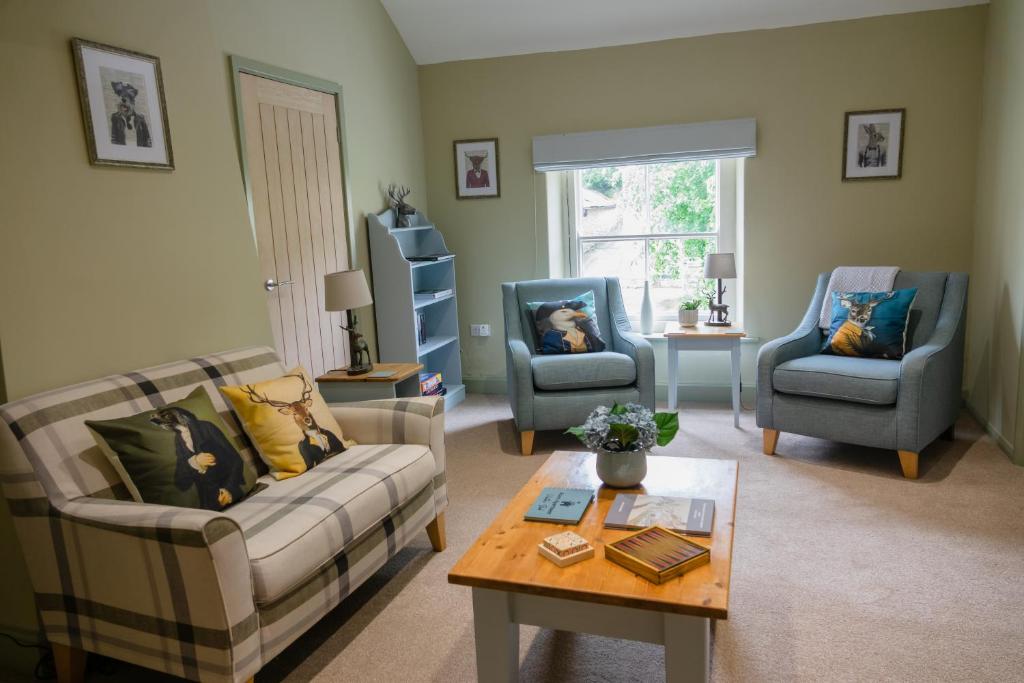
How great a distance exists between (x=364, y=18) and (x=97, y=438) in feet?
10.5

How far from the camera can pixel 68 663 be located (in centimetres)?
203

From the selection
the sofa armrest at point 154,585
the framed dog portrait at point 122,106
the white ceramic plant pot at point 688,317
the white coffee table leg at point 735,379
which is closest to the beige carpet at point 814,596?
the sofa armrest at point 154,585

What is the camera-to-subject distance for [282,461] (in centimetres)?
244

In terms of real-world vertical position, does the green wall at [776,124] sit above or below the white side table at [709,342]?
above

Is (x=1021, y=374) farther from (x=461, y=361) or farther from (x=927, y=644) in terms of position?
(x=461, y=361)

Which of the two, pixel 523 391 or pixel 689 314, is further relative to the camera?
pixel 689 314

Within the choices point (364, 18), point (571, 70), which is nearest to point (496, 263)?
point (571, 70)

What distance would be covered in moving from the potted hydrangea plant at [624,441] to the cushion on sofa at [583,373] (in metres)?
1.53

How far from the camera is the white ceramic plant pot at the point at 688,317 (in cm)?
434

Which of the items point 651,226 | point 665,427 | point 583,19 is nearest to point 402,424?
point 665,427

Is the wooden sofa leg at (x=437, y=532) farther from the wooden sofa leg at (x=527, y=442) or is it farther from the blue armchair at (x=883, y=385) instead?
the blue armchair at (x=883, y=385)

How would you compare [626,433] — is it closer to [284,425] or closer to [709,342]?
[284,425]

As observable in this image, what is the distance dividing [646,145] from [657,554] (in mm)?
3334

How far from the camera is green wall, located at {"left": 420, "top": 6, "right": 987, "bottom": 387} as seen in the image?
4133 mm
